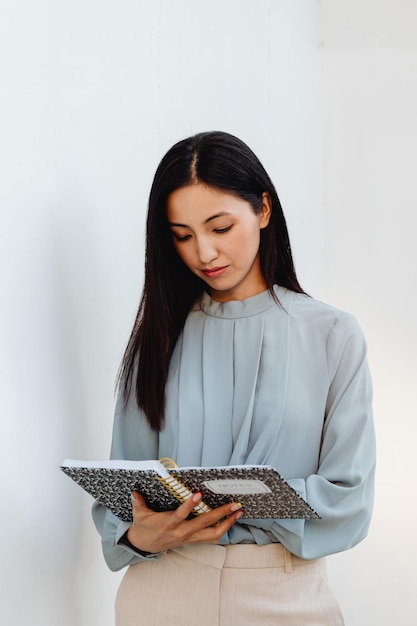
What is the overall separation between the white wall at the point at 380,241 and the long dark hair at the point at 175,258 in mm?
1563

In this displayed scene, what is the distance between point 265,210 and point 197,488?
1.98ft

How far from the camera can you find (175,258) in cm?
204

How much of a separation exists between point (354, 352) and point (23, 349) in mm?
664

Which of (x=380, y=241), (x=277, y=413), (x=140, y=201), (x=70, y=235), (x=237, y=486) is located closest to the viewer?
(x=237, y=486)

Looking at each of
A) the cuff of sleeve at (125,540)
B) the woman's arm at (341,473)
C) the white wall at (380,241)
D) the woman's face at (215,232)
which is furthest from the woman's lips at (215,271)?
the white wall at (380,241)

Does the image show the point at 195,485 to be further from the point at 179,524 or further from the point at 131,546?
the point at 131,546

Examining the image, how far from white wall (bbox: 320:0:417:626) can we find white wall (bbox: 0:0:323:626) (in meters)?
0.90

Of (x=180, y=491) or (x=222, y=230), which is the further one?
(x=222, y=230)

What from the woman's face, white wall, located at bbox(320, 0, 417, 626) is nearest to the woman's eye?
the woman's face

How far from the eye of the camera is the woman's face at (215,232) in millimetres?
1870

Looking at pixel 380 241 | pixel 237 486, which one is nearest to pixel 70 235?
pixel 237 486

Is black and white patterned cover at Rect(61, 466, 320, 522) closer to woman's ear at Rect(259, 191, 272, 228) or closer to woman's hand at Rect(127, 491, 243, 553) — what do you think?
woman's hand at Rect(127, 491, 243, 553)

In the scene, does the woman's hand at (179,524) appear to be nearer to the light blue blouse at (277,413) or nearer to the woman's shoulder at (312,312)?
the light blue blouse at (277,413)

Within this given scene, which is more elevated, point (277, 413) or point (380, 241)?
point (380, 241)
